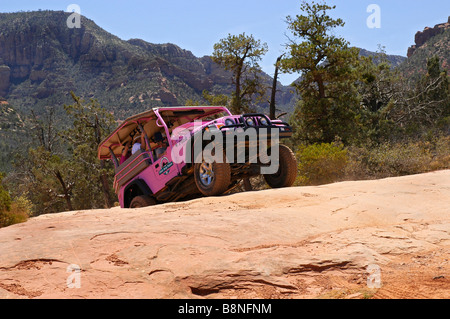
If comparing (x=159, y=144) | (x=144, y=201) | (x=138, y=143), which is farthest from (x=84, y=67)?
(x=144, y=201)

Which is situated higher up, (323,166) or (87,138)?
(87,138)

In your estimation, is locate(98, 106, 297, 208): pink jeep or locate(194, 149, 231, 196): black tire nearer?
locate(194, 149, 231, 196): black tire

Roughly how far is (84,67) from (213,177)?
113 meters

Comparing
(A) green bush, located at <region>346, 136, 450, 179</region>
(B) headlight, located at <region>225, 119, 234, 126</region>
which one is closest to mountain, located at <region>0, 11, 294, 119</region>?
(A) green bush, located at <region>346, 136, 450, 179</region>

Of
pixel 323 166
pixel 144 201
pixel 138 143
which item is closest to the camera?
pixel 144 201

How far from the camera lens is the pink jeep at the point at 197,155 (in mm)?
6922

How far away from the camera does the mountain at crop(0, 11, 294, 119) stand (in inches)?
3472

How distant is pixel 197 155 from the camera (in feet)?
23.3

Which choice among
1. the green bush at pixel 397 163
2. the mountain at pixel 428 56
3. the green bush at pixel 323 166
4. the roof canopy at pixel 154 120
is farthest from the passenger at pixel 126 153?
the mountain at pixel 428 56

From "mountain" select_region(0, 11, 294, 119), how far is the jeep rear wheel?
72.2m

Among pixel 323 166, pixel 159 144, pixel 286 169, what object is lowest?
pixel 323 166

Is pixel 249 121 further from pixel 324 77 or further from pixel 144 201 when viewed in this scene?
pixel 324 77

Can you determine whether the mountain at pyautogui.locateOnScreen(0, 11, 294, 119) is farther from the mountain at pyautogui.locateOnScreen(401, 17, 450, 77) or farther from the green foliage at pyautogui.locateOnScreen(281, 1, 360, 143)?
the green foliage at pyautogui.locateOnScreen(281, 1, 360, 143)

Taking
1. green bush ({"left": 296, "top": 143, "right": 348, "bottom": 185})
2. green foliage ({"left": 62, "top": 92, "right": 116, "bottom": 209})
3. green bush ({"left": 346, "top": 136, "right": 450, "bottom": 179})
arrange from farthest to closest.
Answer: green foliage ({"left": 62, "top": 92, "right": 116, "bottom": 209}) < green bush ({"left": 296, "top": 143, "right": 348, "bottom": 185}) < green bush ({"left": 346, "top": 136, "right": 450, "bottom": 179})
